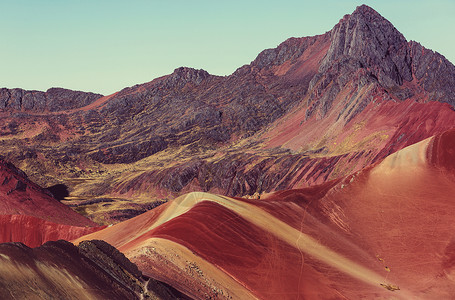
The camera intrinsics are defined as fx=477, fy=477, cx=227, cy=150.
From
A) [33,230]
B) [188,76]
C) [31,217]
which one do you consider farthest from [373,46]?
[33,230]

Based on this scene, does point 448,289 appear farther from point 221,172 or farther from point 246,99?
point 246,99

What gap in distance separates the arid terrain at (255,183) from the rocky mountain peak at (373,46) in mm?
545

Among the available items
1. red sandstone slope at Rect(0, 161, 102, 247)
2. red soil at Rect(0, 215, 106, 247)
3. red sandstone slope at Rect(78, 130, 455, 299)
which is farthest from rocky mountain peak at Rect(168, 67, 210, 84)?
red sandstone slope at Rect(78, 130, 455, 299)

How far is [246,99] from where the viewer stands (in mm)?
168875

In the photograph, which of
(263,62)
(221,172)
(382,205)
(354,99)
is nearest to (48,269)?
(382,205)

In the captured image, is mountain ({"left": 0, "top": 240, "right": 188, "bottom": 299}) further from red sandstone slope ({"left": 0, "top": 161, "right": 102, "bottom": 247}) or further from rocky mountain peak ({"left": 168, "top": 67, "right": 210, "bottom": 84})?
rocky mountain peak ({"left": 168, "top": 67, "right": 210, "bottom": 84})

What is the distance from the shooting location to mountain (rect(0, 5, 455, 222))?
91875 millimetres

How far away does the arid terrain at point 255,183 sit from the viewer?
26.8 meters

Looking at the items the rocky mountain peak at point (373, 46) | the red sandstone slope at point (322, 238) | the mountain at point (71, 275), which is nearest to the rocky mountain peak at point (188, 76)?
the rocky mountain peak at point (373, 46)

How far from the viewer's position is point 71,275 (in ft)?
57.6

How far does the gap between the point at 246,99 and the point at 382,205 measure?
122 m

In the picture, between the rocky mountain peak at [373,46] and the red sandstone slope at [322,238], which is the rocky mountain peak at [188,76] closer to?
the rocky mountain peak at [373,46]

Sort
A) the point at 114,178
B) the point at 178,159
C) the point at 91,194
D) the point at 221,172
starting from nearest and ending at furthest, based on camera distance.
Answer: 1. the point at 221,172
2. the point at 91,194
3. the point at 114,178
4. the point at 178,159

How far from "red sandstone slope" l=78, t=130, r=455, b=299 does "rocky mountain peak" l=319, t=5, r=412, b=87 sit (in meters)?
89.1
